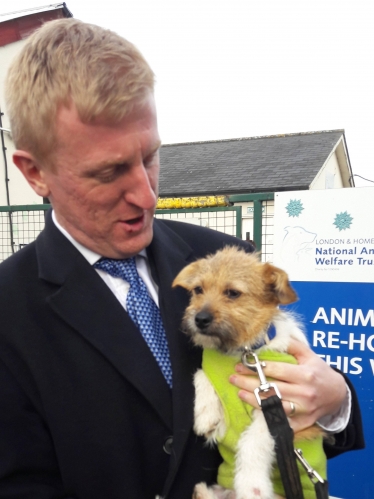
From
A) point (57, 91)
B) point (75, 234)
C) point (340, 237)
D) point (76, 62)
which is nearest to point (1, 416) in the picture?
point (75, 234)

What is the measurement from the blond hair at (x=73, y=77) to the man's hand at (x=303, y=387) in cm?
138

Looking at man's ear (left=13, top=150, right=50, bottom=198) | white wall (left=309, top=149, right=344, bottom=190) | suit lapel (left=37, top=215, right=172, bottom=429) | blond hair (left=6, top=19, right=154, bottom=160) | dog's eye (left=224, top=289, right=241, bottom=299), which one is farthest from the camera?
white wall (left=309, top=149, right=344, bottom=190)

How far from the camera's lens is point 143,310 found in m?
1.98

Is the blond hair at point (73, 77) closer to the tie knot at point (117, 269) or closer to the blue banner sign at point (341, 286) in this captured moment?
the tie knot at point (117, 269)

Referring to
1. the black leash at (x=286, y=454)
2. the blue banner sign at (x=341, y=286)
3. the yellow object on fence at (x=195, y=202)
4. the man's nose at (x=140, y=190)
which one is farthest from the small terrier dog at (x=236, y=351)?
the yellow object on fence at (x=195, y=202)

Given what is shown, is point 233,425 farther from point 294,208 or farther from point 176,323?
point 294,208

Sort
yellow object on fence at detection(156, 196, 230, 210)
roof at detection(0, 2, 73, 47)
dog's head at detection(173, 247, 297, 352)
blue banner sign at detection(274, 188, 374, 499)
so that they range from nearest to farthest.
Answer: dog's head at detection(173, 247, 297, 352) → blue banner sign at detection(274, 188, 374, 499) → yellow object on fence at detection(156, 196, 230, 210) → roof at detection(0, 2, 73, 47)

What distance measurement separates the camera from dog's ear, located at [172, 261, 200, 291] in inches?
85.4

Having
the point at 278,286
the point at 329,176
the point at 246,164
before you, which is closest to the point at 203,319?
the point at 278,286

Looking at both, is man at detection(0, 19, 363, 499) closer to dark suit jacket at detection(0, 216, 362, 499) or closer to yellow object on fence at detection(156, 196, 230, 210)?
dark suit jacket at detection(0, 216, 362, 499)

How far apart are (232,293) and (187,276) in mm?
434

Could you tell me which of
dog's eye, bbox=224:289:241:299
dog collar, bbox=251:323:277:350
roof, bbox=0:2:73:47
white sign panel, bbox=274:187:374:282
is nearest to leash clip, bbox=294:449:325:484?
dog collar, bbox=251:323:277:350

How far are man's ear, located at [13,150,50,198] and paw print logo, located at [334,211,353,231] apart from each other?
378cm

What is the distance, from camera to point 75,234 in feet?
6.68
